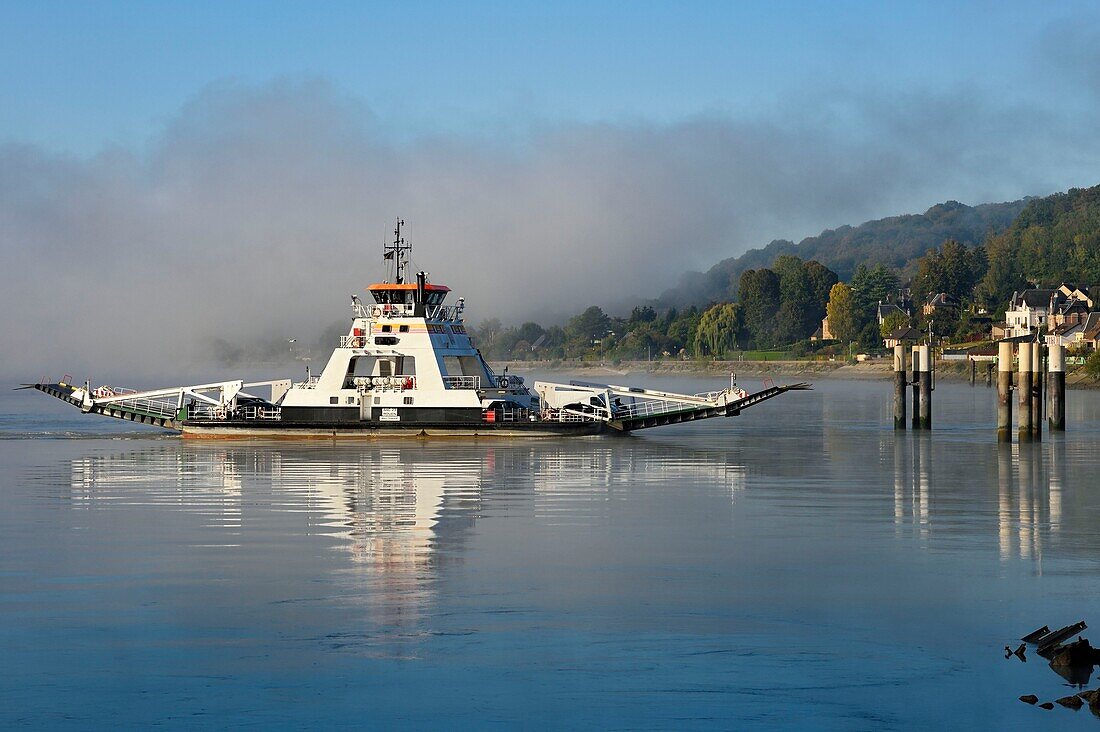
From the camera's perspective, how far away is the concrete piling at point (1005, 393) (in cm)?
5709

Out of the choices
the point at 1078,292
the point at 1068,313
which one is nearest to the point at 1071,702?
the point at 1068,313

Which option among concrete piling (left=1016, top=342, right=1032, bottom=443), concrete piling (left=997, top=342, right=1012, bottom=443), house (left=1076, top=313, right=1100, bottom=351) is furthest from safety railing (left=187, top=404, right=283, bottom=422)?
house (left=1076, top=313, right=1100, bottom=351)

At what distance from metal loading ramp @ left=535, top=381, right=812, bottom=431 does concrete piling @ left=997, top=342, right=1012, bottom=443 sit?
8.02m

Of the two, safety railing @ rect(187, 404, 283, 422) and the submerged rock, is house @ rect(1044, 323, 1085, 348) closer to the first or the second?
safety railing @ rect(187, 404, 283, 422)

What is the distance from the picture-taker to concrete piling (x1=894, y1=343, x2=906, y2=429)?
219 feet

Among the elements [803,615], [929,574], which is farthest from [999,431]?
[803,615]

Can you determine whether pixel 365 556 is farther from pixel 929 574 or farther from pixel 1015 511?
pixel 1015 511

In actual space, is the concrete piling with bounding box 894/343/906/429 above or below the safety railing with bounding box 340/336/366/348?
below

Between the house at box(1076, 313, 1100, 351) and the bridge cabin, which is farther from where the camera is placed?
the house at box(1076, 313, 1100, 351)

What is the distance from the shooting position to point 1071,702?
16766mm

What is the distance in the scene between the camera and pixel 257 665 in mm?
18750

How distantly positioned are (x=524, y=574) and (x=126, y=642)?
7.87 m

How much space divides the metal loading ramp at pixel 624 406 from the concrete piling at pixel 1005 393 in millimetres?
8021

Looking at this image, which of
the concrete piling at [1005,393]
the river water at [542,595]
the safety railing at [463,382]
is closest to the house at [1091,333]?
the concrete piling at [1005,393]
